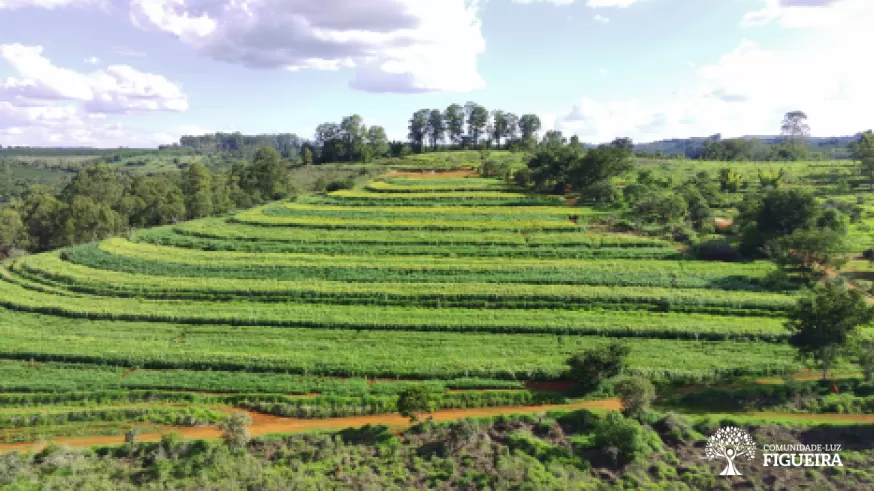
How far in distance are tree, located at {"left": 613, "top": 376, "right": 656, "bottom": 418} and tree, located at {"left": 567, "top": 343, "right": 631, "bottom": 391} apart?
2.41 metres

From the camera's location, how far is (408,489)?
60.2 ft

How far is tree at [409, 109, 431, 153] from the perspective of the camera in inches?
5891

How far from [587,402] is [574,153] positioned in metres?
63.2

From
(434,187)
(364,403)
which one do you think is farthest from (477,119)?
(364,403)

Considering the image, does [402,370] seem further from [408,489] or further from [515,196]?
[515,196]

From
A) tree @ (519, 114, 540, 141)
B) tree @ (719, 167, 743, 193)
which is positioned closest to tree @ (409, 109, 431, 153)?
tree @ (519, 114, 540, 141)

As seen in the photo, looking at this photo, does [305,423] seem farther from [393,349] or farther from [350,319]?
[350,319]

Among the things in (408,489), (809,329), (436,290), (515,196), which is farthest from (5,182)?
(809,329)

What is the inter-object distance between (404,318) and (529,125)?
131 metres

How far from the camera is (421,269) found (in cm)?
4475

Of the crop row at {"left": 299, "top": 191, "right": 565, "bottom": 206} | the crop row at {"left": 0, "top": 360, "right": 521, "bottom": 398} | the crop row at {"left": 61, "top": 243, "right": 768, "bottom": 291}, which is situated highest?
the crop row at {"left": 299, "top": 191, "right": 565, "bottom": 206}

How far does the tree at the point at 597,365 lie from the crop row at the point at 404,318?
6.27m

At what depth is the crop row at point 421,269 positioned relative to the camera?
134ft

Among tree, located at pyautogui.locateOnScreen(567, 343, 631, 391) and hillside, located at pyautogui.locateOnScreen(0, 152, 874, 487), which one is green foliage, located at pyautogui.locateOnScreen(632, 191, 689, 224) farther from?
tree, located at pyautogui.locateOnScreen(567, 343, 631, 391)
